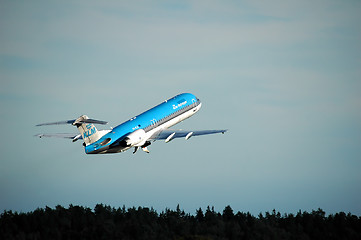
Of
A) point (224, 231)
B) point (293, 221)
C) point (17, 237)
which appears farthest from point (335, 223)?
point (17, 237)

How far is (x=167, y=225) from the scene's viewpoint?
12069cm

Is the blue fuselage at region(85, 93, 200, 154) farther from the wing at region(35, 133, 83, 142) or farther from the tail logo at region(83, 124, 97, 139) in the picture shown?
the wing at region(35, 133, 83, 142)

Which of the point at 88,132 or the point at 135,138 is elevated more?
the point at 88,132

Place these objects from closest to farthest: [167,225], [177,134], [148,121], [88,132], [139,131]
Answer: [88,132], [139,131], [148,121], [177,134], [167,225]

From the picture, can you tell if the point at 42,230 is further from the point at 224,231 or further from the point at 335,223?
the point at 335,223

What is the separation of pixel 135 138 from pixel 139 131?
A: 2.20 meters

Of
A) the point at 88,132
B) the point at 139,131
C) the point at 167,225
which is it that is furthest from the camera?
the point at 167,225

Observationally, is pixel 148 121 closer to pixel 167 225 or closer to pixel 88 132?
pixel 88 132

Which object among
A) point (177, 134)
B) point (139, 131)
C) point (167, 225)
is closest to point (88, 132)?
point (139, 131)

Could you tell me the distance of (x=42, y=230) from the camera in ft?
350

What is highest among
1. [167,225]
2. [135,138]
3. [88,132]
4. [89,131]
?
[89,131]

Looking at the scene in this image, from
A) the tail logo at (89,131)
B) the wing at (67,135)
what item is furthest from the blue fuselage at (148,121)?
the wing at (67,135)

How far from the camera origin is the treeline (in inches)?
4072

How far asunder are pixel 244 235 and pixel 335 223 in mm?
22372
